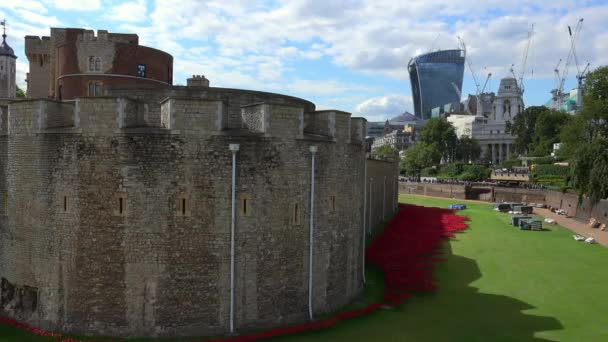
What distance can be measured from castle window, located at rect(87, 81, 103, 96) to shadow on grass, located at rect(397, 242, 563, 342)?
16.8 m

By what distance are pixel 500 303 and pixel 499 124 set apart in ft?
493

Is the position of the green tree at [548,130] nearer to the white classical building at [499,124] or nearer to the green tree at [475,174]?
the green tree at [475,174]

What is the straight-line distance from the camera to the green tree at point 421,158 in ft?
379

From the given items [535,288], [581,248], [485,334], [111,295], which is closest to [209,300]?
[111,295]

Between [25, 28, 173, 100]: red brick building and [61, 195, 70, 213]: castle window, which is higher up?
[25, 28, 173, 100]: red brick building

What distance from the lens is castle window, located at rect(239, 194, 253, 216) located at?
589 inches

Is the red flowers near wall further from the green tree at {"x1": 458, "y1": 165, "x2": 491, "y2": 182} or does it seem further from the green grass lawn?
the green tree at {"x1": 458, "y1": 165, "x2": 491, "y2": 182}

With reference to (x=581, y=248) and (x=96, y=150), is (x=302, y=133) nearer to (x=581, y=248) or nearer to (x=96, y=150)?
(x=96, y=150)

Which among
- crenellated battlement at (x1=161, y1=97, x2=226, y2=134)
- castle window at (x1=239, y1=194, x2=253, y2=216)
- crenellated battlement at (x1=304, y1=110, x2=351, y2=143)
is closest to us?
crenellated battlement at (x1=161, y1=97, x2=226, y2=134)

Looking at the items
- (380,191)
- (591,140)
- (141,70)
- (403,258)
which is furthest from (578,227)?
(141,70)

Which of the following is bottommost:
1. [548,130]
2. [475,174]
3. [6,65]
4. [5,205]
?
[5,205]

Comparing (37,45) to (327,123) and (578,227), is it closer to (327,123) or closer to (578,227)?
(327,123)

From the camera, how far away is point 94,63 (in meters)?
22.5

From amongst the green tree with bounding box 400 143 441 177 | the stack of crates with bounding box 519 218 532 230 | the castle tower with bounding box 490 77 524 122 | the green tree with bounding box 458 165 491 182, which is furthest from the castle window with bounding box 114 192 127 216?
the castle tower with bounding box 490 77 524 122
